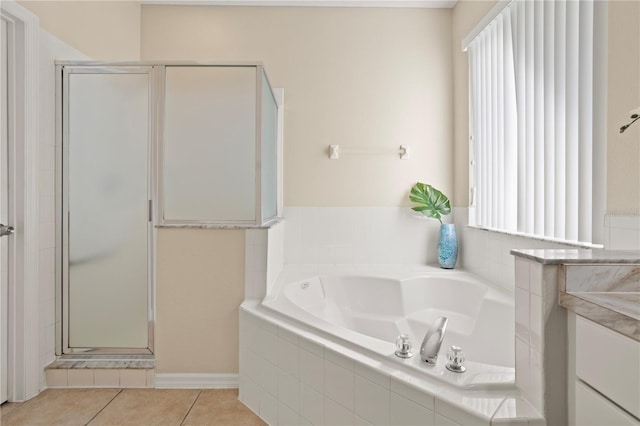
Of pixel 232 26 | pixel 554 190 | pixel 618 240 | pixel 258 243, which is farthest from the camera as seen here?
pixel 232 26

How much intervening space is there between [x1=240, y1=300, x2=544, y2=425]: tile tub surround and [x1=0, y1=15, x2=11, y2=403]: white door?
1193 mm

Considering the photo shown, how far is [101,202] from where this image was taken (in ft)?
6.41

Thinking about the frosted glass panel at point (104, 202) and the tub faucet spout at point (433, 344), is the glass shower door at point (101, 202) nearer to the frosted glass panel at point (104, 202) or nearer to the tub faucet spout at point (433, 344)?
the frosted glass panel at point (104, 202)

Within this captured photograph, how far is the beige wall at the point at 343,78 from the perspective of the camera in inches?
106

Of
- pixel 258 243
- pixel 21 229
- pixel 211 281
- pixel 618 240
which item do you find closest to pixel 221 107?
pixel 258 243

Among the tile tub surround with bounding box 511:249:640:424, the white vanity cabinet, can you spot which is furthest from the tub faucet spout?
the white vanity cabinet

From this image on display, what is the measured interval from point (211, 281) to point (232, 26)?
203cm

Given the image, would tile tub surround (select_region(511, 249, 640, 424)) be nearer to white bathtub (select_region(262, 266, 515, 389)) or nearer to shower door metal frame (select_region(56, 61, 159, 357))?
white bathtub (select_region(262, 266, 515, 389))

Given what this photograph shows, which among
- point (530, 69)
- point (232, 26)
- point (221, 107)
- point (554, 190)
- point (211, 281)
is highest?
point (232, 26)

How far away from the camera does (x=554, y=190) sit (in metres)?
1.61

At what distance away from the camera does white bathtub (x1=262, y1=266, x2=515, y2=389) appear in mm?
1733

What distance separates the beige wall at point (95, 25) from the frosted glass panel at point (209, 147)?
2.39 feet

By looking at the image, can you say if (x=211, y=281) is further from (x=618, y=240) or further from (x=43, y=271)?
(x=618, y=240)

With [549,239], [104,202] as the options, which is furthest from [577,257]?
[104,202]
